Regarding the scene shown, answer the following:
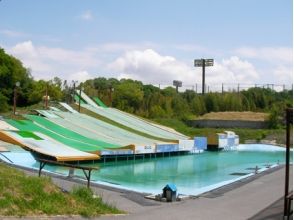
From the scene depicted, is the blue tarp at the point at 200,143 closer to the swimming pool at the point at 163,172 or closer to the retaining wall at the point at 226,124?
the swimming pool at the point at 163,172

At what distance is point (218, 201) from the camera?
422 inches

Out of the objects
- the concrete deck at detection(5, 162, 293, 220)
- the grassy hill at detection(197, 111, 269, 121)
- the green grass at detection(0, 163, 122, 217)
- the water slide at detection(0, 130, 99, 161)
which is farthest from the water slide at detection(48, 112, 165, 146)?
the green grass at detection(0, 163, 122, 217)

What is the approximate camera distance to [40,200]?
700 centimetres

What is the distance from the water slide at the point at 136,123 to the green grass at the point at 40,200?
2537cm

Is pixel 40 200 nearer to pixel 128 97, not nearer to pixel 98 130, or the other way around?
pixel 98 130

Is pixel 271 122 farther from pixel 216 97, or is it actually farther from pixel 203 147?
pixel 203 147

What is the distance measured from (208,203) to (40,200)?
14.8 ft

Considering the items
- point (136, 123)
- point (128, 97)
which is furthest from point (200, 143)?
point (128, 97)

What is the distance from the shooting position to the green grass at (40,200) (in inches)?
261

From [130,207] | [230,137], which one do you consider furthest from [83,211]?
[230,137]

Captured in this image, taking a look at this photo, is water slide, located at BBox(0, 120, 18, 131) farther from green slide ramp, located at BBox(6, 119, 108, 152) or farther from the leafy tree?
the leafy tree

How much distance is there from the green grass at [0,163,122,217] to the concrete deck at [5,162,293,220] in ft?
1.38

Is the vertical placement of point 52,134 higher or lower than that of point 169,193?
higher

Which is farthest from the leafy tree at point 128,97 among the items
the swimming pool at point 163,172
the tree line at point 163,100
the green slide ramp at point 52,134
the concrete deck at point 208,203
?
the concrete deck at point 208,203
